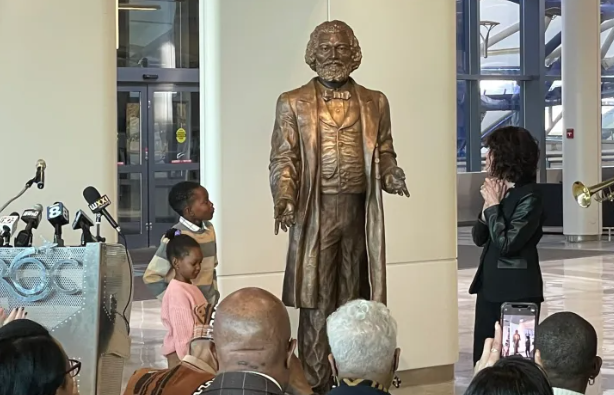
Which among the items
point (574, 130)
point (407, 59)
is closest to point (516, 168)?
point (407, 59)

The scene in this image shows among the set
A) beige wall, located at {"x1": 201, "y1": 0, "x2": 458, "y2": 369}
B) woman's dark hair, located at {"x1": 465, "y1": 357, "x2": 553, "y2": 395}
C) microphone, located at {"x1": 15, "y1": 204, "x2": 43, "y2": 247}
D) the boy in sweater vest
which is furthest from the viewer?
beige wall, located at {"x1": 201, "y1": 0, "x2": 458, "y2": 369}

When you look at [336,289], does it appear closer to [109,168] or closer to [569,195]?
[109,168]

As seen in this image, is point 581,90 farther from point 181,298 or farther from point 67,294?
point 67,294

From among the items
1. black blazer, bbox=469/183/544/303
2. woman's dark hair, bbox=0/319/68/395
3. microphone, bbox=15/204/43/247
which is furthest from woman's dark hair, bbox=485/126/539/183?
woman's dark hair, bbox=0/319/68/395

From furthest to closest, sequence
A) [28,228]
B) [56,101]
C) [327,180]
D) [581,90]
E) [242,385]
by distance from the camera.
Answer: [581,90], [56,101], [327,180], [28,228], [242,385]

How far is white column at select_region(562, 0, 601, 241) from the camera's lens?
1564 cm

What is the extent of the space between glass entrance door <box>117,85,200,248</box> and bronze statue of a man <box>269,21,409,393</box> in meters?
11.0

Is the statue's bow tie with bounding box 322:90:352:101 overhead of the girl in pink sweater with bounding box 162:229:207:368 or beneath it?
overhead

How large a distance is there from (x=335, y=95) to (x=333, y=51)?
0.24 metres

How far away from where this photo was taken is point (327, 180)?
5082mm

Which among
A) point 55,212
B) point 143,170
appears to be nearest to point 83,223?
point 55,212

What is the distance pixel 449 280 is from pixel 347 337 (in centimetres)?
427

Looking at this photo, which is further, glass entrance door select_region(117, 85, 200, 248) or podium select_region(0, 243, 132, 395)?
glass entrance door select_region(117, 85, 200, 248)

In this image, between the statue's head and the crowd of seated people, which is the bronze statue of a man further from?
the crowd of seated people
